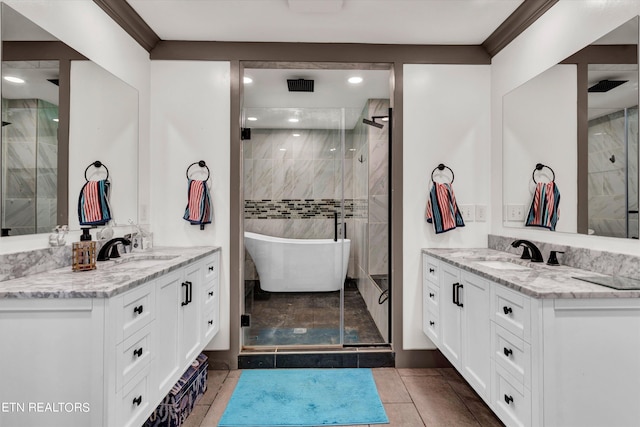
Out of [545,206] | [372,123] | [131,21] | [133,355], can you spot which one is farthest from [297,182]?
[133,355]

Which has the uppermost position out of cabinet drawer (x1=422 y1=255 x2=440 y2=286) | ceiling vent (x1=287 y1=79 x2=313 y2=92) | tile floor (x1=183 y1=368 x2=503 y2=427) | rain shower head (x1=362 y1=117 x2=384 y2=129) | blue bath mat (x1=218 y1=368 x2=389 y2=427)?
ceiling vent (x1=287 y1=79 x2=313 y2=92)

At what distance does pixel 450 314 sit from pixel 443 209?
793mm

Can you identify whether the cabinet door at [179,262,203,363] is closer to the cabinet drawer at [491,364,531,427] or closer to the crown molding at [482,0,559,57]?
the cabinet drawer at [491,364,531,427]

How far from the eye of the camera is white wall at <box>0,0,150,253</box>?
1537 mm

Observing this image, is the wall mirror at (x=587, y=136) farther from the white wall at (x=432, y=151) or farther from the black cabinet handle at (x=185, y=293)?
the black cabinet handle at (x=185, y=293)

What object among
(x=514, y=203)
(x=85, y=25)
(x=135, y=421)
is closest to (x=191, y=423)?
(x=135, y=421)

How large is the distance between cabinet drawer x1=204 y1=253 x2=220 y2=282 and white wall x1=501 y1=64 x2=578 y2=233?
214 centimetres

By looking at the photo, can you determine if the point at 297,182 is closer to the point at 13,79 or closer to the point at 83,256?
the point at 83,256

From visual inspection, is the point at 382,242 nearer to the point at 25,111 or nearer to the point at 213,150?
the point at 213,150

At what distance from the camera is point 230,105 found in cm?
260

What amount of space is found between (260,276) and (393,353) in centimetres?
130

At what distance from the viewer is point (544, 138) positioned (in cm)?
206

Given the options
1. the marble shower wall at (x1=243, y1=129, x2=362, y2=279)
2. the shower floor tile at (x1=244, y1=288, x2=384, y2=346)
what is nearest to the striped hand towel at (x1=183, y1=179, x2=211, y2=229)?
the marble shower wall at (x1=243, y1=129, x2=362, y2=279)

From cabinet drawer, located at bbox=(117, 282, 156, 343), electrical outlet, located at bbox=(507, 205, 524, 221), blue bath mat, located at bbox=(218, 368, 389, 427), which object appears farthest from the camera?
electrical outlet, located at bbox=(507, 205, 524, 221)
